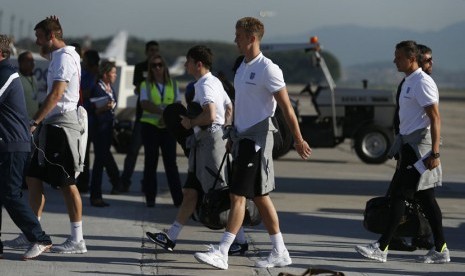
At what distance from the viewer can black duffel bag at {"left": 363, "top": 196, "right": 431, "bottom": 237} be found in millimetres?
9586

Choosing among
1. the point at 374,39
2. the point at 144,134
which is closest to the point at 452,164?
the point at 144,134

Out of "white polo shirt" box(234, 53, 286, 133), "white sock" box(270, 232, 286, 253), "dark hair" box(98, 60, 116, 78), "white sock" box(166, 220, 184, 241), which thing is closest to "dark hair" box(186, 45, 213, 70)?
"white polo shirt" box(234, 53, 286, 133)

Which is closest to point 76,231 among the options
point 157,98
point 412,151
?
point 412,151

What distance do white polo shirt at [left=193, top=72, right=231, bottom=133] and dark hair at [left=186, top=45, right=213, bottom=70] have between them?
0.12 m

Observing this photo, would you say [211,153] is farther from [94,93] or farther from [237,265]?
[94,93]

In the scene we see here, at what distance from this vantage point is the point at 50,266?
8992 millimetres

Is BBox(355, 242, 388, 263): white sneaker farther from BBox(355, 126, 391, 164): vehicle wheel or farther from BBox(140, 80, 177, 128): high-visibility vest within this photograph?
BBox(355, 126, 391, 164): vehicle wheel

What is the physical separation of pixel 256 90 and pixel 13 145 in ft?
A: 6.00

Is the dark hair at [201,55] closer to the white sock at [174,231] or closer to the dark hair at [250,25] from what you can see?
the dark hair at [250,25]

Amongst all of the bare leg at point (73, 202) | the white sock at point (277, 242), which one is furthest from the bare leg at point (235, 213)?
the bare leg at point (73, 202)

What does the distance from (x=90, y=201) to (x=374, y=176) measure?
6323mm

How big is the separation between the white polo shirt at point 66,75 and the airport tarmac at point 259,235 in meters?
1.17

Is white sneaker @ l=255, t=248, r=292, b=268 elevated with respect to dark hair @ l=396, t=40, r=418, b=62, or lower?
lower

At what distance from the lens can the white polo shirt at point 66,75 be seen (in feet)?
30.8
